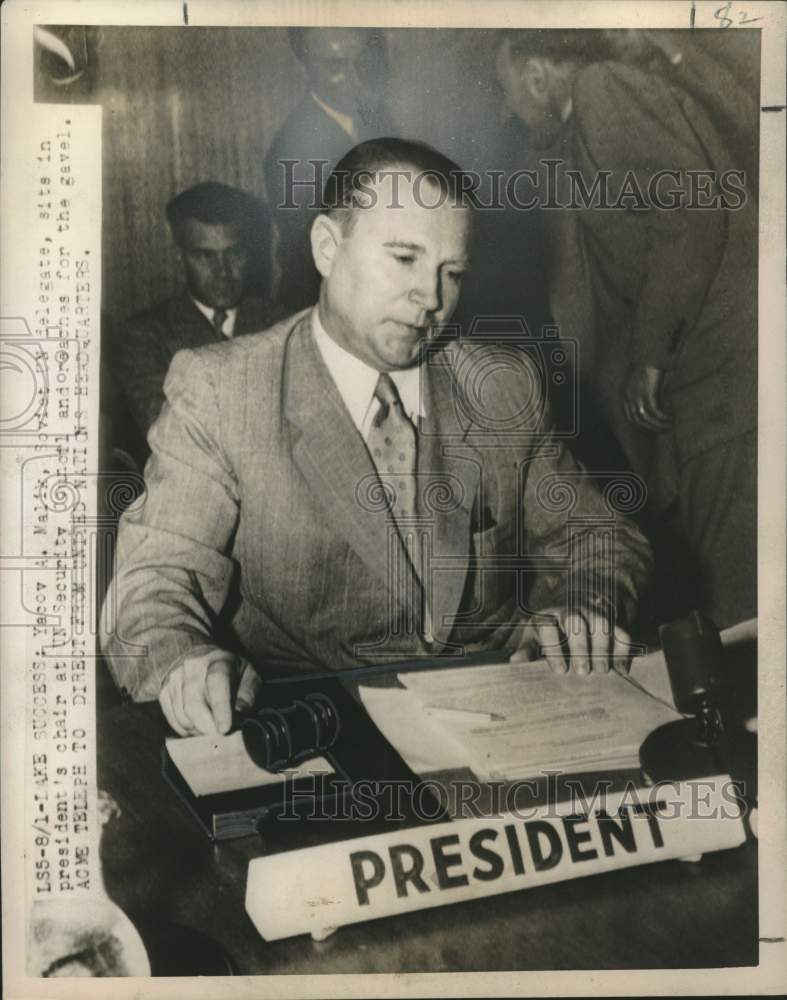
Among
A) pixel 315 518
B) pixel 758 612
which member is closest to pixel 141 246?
pixel 315 518

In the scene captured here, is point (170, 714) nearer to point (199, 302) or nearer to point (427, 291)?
point (199, 302)

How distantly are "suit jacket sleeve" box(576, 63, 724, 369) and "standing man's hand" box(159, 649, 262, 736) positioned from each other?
815 mm

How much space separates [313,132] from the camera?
1.40 m

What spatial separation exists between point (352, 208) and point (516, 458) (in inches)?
18.6

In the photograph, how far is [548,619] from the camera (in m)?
1.42

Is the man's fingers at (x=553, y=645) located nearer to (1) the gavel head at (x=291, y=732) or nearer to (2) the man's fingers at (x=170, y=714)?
(1) the gavel head at (x=291, y=732)

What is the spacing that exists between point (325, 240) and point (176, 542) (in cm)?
53

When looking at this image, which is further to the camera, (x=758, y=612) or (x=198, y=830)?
(x=758, y=612)

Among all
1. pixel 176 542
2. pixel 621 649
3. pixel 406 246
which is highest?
pixel 406 246

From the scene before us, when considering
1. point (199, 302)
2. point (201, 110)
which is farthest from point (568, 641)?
point (201, 110)

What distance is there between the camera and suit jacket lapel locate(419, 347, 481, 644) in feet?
4.61

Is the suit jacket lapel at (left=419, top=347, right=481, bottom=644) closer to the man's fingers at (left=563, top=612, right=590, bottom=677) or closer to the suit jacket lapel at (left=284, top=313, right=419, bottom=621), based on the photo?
the suit jacket lapel at (left=284, top=313, right=419, bottom=621)

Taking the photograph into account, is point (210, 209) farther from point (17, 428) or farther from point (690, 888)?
point (690, 888)

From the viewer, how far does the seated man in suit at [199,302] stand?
4.57 feet
